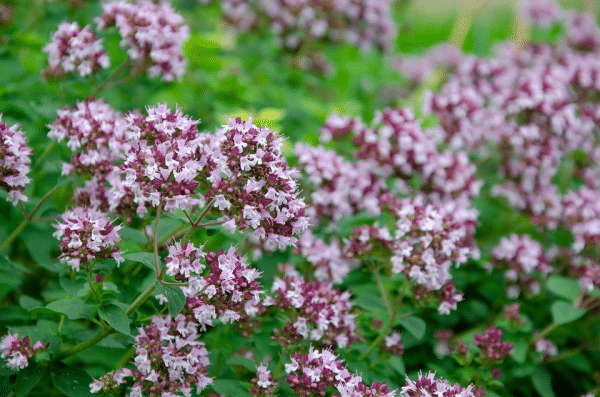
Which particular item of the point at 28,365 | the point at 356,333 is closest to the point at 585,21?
the point at 356,333

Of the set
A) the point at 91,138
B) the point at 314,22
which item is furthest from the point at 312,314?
the point at 314,22

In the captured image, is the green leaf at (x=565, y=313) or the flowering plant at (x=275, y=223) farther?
the green leaf at (x=565, y=313)

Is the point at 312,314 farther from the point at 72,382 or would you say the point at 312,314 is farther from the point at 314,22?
the point at 314,22

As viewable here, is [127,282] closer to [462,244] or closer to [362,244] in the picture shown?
[362,244]

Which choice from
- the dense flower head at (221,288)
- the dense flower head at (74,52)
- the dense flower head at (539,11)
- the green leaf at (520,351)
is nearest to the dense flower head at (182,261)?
the dense flower head at (221,288)

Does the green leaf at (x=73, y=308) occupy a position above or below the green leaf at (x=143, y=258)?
below

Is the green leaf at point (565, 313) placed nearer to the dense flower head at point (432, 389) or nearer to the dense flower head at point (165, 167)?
the dense flower head at point (432, 389)
